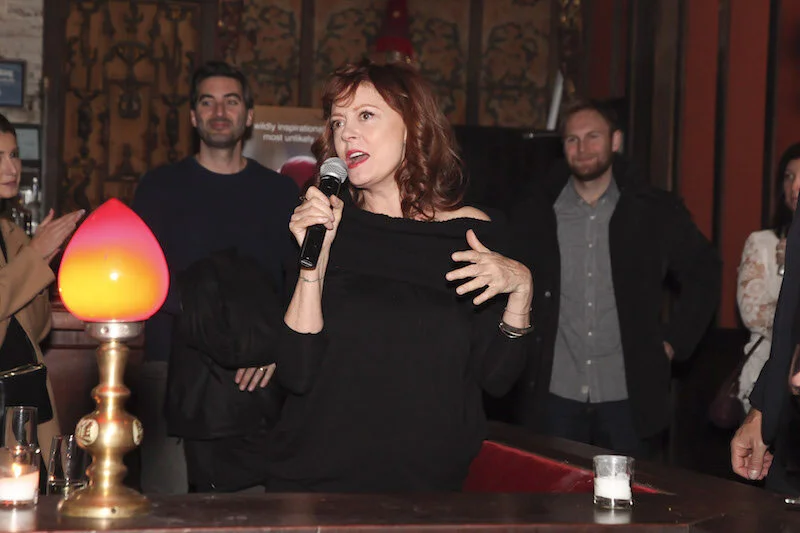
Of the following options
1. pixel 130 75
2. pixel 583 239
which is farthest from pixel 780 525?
pixel 130 75

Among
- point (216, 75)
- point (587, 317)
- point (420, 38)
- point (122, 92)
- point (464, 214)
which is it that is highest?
point (420, 38)

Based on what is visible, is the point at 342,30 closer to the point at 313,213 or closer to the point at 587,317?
the point at 587,317

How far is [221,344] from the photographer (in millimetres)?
2428

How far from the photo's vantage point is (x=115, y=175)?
7035 mm

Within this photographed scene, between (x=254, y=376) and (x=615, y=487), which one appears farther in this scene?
(x=254, y=376)

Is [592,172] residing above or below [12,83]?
below

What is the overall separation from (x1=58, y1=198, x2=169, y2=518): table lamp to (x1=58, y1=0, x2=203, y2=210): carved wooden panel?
567cm

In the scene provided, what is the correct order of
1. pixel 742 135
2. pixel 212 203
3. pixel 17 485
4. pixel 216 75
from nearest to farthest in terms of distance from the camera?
1. pixel 17 485
2. pixel 212 203
3. pixel 216 75
4. pixel 742 135

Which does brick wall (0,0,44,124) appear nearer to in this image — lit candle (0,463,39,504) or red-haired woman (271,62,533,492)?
red-haired woman (271,62,533,492)

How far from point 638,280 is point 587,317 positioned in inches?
9.7

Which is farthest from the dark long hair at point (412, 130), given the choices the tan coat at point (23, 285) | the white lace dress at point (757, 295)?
the white lace dress at point (757, 295)

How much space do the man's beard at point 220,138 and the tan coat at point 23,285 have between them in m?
0.84

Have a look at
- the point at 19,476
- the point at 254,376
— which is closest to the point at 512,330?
the point at 254,376

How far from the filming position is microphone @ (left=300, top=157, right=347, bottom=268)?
1.96 metres
